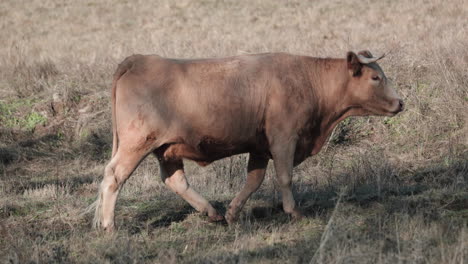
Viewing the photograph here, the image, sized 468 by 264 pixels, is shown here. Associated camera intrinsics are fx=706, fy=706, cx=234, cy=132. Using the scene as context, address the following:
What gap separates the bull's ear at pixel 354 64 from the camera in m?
8.14

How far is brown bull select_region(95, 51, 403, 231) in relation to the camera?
7.41m

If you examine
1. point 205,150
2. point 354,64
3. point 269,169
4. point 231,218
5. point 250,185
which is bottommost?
point 269,169

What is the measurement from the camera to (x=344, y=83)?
8.39m

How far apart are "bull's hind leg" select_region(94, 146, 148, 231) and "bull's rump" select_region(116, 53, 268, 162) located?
0.23m

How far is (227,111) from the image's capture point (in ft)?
25.0

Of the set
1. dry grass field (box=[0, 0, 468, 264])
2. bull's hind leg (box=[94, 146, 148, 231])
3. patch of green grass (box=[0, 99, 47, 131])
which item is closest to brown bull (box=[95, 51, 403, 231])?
bull's hind leg (box=[94, 146, 148, 231])

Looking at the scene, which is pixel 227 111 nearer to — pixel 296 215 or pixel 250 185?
pixel 250 185

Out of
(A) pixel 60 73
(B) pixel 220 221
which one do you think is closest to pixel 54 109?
(A) pixel 60 73

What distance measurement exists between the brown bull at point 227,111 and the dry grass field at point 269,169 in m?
0.53

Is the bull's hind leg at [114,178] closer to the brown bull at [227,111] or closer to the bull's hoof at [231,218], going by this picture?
the brown bull at [227,111]

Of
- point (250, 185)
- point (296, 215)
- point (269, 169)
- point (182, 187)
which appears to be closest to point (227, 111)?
point (250, 185)

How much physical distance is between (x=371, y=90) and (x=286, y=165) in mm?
1451

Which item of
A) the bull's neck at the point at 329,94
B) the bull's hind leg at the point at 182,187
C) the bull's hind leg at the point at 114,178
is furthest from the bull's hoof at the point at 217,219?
the bull's neck at the point at 329,94

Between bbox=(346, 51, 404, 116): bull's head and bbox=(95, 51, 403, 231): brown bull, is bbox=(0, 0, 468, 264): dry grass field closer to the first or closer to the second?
bbox=(95, 51, 403, 231): brown bull
